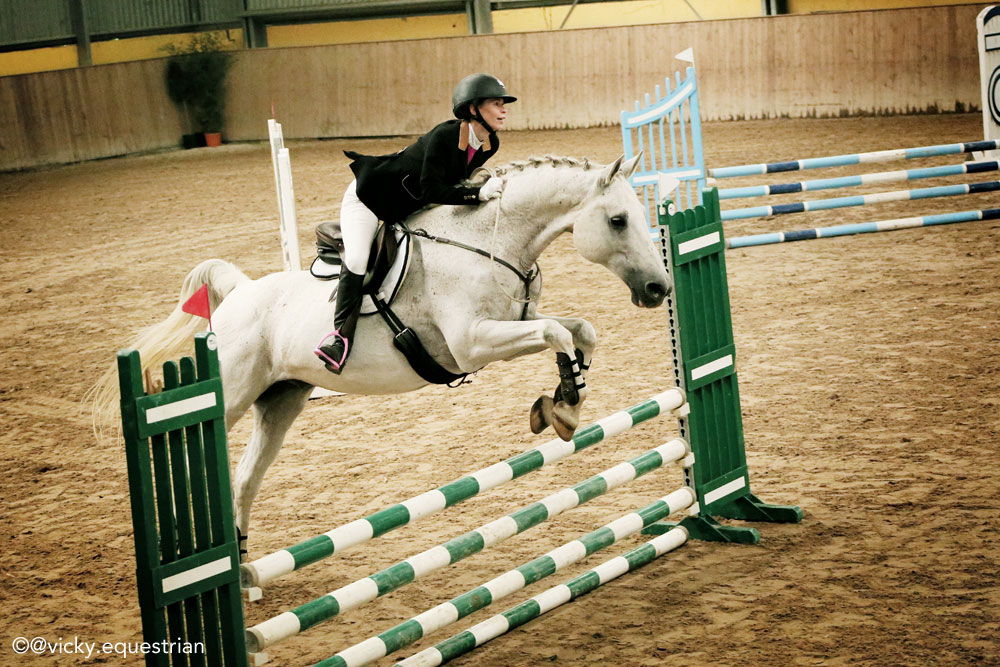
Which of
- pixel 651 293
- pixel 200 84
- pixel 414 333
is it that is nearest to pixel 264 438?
pixel 414 333

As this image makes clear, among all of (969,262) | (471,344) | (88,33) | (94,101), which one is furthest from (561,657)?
(88,33)

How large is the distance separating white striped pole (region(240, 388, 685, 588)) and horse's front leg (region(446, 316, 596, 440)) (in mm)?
173

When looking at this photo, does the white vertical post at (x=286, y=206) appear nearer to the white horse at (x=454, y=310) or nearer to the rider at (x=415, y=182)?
the white horse at (x=454, y=310)

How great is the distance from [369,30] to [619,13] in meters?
4.71

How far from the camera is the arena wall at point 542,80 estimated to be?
14883 mm

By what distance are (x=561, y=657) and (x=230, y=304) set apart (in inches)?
72.7

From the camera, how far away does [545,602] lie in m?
3.79

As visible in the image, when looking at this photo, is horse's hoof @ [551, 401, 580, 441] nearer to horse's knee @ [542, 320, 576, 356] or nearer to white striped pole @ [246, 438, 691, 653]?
horse's knee @ [542, 320, 576, 356]

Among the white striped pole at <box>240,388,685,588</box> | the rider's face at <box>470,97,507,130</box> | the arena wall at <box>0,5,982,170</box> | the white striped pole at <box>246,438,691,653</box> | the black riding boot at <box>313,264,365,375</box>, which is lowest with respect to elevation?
the white striped pole at <box>246,438,691,653</box>

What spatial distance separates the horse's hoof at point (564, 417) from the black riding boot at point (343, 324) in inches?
31.0

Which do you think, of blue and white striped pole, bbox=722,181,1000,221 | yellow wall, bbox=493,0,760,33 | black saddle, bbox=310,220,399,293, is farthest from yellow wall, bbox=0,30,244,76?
black saddle, bbox=310,220,399,293

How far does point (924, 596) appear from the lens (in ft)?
12.0

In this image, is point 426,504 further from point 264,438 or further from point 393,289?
point 264,438

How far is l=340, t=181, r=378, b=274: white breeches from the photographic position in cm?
388
